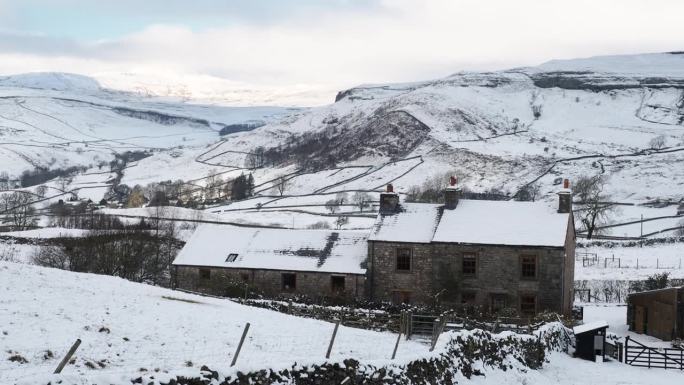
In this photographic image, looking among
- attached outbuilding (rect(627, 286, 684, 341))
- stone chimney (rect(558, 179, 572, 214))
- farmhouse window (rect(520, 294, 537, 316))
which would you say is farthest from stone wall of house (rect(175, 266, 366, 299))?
attached outbuilding (rect(627, 286, 684, 341))

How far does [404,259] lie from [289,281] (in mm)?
7889

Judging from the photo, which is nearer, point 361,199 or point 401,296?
point 401,296

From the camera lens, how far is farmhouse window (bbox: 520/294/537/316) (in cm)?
4916

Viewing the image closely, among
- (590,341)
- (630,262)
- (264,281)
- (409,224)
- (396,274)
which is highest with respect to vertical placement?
(409,224)

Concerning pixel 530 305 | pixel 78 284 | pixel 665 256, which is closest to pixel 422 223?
pixel 530 305

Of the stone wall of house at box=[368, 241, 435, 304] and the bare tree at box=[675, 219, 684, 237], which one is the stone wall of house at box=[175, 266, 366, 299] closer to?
the stone wall of house at box=[368, 241, 435, 304]

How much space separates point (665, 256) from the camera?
84.3 m

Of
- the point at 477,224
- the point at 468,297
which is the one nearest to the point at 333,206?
the point at 477,224

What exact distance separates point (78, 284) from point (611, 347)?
2374 cm

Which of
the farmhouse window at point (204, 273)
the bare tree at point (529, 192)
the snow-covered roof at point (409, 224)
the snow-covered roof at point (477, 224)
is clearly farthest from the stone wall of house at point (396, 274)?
the bare tree at point (529, 192)

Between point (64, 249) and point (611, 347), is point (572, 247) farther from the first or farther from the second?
point (64, 249)

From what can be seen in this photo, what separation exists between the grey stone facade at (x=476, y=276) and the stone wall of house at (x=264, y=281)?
1510 millimetres

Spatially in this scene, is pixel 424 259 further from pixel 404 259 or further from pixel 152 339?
pixel 152 339

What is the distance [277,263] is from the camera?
5494 centimetres
